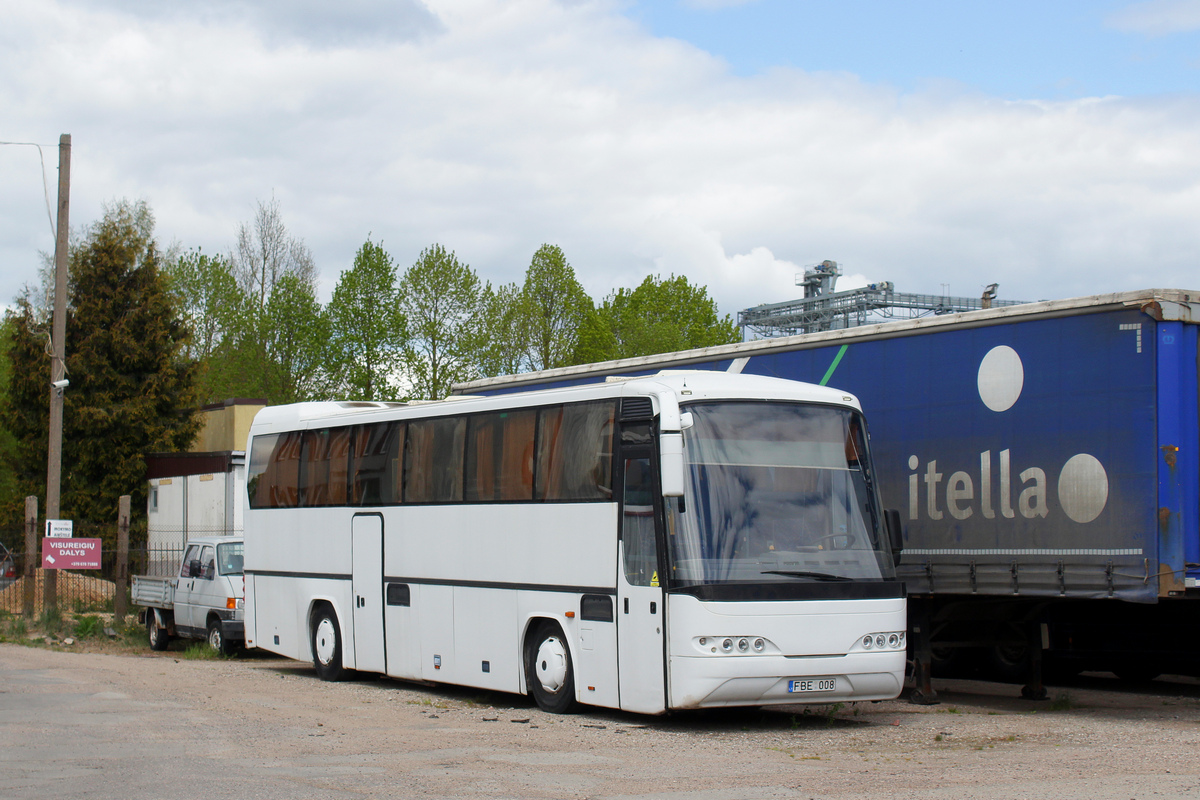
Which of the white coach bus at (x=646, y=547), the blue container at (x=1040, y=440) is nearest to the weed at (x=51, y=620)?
the white coach bus at (x=646, y=547)

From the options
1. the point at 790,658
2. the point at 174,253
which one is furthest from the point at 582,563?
the point at 174,253

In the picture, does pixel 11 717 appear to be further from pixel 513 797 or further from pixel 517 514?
pixel 513 797

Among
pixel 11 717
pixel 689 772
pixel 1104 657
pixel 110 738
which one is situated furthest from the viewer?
pixel 1104 657

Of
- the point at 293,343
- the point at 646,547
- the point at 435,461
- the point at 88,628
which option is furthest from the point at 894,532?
the point at 293,343

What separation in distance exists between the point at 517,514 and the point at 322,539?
4272mm

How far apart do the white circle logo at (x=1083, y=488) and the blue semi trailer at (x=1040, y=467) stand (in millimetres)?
14

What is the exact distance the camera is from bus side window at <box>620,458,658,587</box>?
36.9 feet

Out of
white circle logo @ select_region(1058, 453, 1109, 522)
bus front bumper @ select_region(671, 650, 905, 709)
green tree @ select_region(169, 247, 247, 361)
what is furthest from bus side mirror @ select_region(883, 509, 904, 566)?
green tree @ select_region(169, 247, 247, 361)

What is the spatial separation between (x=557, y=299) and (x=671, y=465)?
41.1 metres

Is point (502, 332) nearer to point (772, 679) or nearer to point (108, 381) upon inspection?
point (108, 381)

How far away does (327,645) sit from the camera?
16344mm

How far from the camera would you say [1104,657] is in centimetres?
1457

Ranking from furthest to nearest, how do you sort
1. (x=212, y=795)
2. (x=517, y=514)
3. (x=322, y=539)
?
(x=322, y=539)
(x=517, y=514)
(x=212, y=795)

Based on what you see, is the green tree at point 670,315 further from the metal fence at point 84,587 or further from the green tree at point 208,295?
the metal fence at point 84,587
